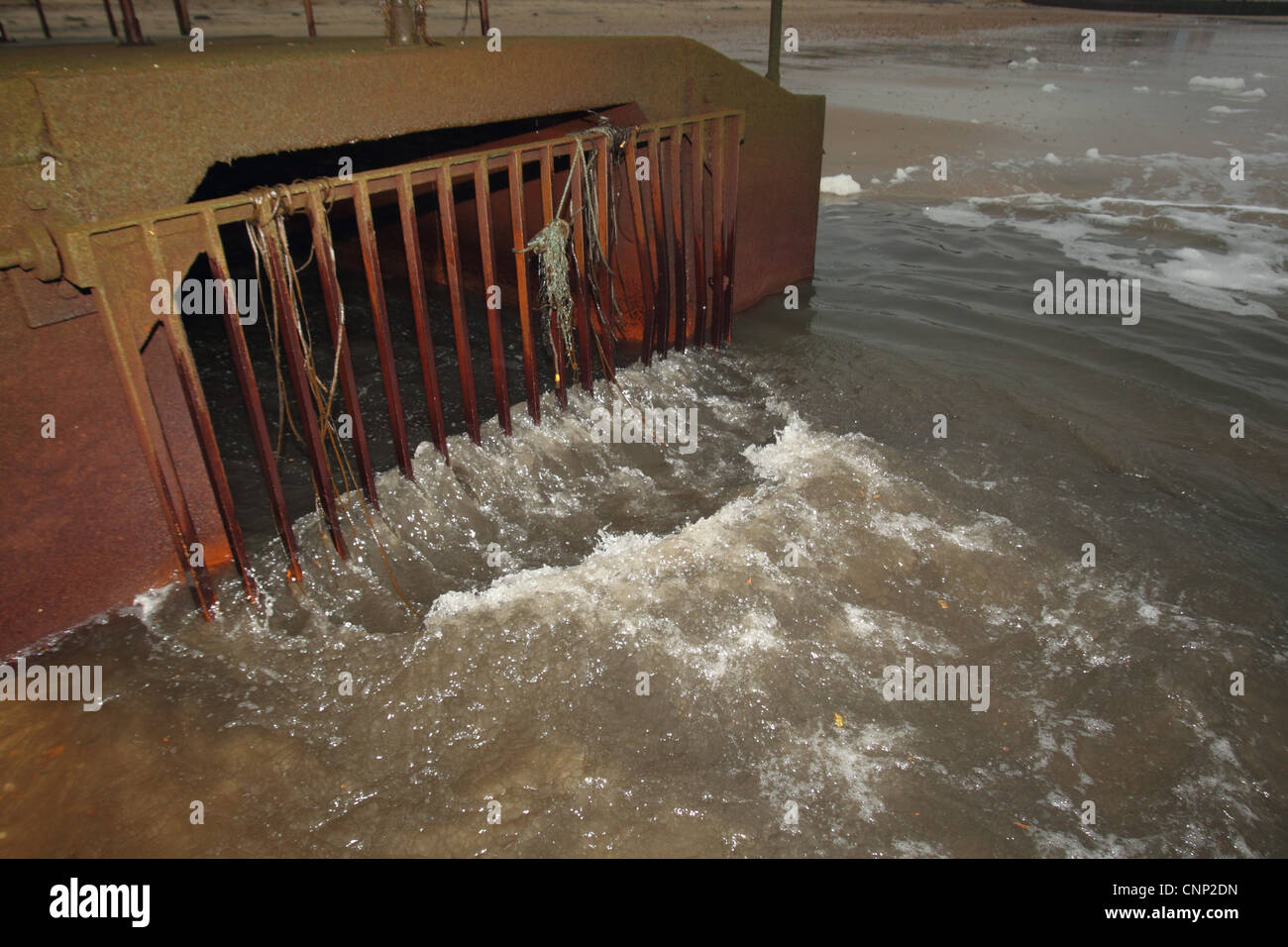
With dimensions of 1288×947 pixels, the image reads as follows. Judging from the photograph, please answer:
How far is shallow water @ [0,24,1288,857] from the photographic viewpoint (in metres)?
3.77

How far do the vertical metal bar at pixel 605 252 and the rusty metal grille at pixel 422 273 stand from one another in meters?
0.01

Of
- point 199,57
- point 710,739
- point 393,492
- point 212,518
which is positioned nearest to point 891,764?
point 710,739

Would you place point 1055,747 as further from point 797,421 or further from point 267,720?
point 267,720

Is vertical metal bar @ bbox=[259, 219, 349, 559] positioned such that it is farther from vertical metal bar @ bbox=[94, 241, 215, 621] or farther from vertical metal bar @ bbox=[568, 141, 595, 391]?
vertical metal bar @ bbox=[568, 141, 595, 391]

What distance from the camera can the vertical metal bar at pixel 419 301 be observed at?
197 inches

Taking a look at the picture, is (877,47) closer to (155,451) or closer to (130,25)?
(130,25)

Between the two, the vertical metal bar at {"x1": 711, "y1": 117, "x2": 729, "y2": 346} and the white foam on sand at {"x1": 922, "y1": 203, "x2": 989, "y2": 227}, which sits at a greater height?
the vertical metal bar at {"x1": 711, "y1": 117, "x2": 729, "y2": 346}

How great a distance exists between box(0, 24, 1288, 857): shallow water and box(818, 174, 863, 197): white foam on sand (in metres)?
7.72

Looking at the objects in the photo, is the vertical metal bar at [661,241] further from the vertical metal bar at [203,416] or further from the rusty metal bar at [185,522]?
the rusty metal bar at [185,522]

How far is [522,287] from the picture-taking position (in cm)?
605

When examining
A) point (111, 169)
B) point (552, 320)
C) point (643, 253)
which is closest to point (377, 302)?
point (111, 169)

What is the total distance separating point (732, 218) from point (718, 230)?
17 cm

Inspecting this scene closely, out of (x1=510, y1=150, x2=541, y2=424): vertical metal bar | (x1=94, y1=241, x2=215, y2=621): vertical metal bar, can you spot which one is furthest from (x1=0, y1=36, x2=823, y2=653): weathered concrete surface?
(x1=510, y1=150, x2=541, y2=424): vertical metal bar

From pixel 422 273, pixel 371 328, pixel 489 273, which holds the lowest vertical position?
pixel 371 328
